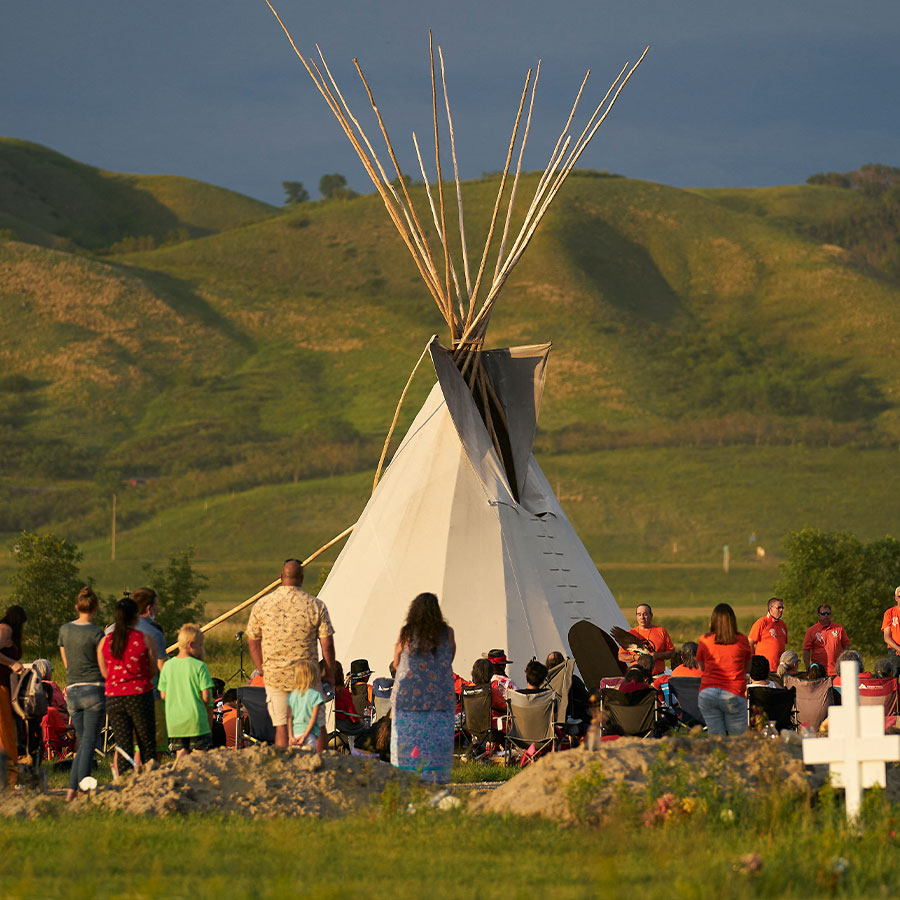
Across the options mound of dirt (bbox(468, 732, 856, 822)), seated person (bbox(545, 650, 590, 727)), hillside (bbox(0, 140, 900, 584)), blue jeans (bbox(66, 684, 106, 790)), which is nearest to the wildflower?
mound of dirt (bbox(468, 732, 856, 822))

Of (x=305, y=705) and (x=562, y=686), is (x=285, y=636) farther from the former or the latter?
(x=562, y=686)

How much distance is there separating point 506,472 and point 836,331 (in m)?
90.8

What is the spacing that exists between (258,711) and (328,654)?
85 centimetres

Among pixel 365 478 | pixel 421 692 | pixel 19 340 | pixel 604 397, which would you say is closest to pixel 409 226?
pixel 421 692

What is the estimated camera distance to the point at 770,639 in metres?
11.5

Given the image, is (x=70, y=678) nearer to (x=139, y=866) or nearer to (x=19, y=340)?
(x=139, y=866)

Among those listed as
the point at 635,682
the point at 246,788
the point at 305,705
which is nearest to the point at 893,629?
the point at 635,682

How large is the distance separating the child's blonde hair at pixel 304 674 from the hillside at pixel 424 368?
167 ft

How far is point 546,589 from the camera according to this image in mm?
12312

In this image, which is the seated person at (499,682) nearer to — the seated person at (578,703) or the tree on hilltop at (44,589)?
the seated person at (578,703)

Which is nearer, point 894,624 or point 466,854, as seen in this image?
point 466,854

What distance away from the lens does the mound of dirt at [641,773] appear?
6.59 m

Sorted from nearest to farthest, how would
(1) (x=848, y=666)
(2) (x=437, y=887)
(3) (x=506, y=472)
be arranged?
(2) (x=437, y=887), (1) (x=848, y=666), (3) (x=506, y=472)

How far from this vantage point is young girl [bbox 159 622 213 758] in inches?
318
